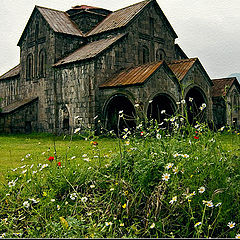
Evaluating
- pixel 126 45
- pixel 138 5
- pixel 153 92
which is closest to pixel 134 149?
pixel 153 92

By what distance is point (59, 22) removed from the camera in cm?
2241

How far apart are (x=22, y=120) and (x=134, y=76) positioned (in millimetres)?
8724

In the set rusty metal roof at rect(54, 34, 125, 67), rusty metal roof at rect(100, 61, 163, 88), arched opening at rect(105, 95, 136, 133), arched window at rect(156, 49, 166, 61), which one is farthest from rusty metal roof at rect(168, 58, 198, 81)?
rusty metal roof at rect(54, 34, 125, 67)

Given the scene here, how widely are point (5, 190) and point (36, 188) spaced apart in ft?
1.65

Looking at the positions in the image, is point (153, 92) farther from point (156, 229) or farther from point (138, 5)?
point (156, 229)

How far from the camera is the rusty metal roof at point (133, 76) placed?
16.3m

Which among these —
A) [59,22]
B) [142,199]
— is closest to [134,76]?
[59,22]

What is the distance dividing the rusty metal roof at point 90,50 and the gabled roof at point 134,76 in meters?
1.66

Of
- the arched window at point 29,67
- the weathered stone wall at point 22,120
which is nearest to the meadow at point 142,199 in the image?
the weathered stone wall at point 22,120

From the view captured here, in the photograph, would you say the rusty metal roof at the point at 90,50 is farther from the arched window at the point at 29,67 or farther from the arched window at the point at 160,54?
the arched window at the point at 29,67

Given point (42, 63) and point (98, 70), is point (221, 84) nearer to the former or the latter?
point (98, 70)

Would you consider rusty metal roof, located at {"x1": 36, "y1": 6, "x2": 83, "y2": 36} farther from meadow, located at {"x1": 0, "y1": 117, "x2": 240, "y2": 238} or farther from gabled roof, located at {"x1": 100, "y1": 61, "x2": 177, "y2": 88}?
meadow, located at {"x1": 0, "y1": 117, "x2": 240, "y2": 238}

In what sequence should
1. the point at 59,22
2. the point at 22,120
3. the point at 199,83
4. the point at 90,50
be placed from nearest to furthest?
the point at 90,50
the point at 199,83
the point at 22,120
the point at 59,22

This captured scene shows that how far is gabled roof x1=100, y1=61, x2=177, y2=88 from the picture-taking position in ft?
53.3
